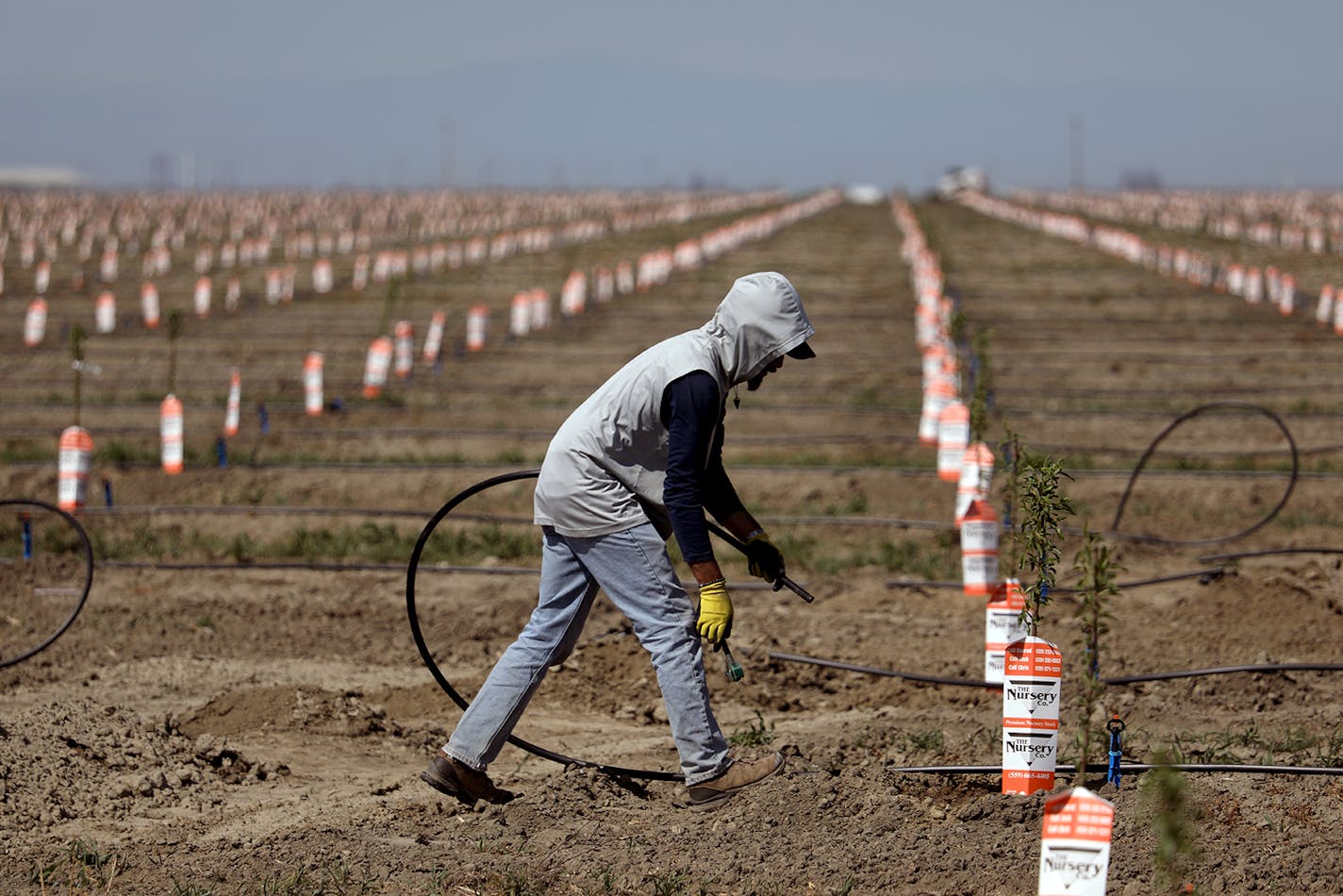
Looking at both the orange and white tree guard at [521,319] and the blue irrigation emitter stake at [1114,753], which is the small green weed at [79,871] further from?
the orange and white tree guard at [521,319]

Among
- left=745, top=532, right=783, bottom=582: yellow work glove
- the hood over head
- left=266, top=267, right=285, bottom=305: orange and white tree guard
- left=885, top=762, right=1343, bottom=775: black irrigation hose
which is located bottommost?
left=885, top=762, right=1343, bottom=775: black irrigation hose

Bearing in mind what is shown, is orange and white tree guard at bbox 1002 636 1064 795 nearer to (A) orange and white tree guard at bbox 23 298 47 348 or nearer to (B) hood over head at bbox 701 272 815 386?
(B) hood over head at bbox 701 272 815 386

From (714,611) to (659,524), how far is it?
0.46 m

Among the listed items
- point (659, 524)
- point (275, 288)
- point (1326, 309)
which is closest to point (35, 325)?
point (275, 288)

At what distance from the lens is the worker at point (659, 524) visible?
15.9ft

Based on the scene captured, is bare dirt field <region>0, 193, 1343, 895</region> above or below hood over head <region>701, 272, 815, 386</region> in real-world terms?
below

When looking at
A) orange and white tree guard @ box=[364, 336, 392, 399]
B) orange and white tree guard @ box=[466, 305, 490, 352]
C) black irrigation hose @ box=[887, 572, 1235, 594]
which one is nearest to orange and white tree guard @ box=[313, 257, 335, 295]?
orange and white tree guard @ box=[466, 305, 490, 352]

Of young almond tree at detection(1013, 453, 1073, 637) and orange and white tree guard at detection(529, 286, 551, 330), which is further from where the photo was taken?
orange and white tree guard at detection(529, 286, 551, 330)

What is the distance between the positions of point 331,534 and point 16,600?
2.37 m

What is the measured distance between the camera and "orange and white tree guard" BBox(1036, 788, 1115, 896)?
12.1 ft

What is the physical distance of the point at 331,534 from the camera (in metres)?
10.8

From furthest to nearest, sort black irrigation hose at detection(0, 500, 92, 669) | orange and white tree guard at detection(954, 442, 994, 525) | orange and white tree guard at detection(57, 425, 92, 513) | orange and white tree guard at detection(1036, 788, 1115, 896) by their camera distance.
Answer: orange and white tree guard at detection(57, 425, 92, 513)
orange and white tree guard at detection(954, 442, 994, 525)
black irrigation hose at detection(0, 500, 92, 669)
orange and white tree guard at detection(1036, 788, 1115, 896)

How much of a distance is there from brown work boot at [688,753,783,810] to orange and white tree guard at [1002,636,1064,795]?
2.53 feet

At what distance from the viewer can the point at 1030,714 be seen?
16.3 ft
